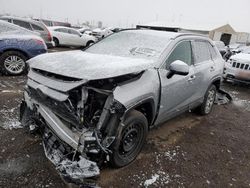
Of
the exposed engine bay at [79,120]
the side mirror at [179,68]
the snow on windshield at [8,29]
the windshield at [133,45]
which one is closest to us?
the exposed engine bay at [79,120]

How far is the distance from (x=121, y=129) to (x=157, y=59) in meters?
1.27

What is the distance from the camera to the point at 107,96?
2.79 m

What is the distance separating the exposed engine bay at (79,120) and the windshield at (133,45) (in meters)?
0.86

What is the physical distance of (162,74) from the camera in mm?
3477

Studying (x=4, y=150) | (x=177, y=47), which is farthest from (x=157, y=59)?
(x=4, y=150)

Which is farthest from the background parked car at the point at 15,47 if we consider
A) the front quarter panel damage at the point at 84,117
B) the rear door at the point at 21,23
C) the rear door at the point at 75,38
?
the rear door at the point at 75,38

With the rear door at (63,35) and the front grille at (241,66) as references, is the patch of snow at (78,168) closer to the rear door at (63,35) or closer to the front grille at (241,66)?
the front grille at (241,66)

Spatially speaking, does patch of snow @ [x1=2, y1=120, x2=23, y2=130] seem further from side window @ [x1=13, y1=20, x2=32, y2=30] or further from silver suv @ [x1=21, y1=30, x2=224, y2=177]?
side window @ [x1=13, y1=20, x2=32, y2=30]

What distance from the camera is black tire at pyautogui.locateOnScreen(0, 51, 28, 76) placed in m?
6.88

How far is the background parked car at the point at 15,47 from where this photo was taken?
270 inches

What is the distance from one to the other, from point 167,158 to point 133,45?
191cm

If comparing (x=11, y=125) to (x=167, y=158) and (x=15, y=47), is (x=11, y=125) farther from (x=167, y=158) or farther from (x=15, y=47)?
(x=15, y=47)

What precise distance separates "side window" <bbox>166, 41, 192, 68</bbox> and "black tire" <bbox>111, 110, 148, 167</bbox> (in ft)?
3.33

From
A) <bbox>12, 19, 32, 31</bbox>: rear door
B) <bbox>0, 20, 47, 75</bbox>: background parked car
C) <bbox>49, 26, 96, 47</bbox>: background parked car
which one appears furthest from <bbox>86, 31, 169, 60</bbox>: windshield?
<bbox>49, 26, 96, 47</bbox>: background parked car
